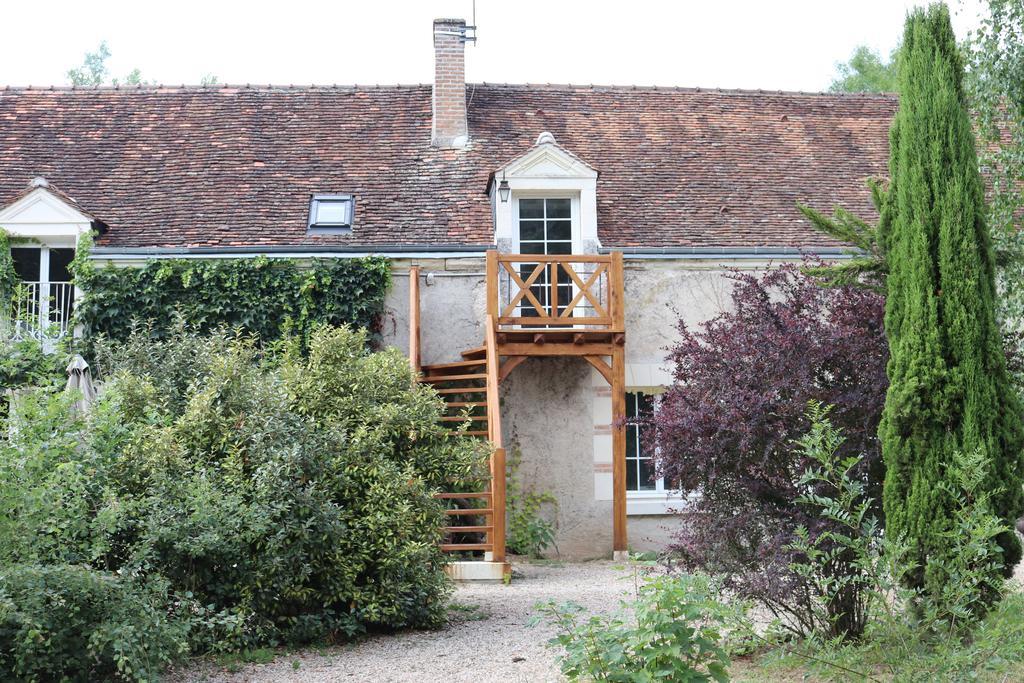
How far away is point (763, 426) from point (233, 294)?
832 cm

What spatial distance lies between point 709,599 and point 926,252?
2403 mm

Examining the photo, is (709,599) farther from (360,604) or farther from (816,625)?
(360,604)

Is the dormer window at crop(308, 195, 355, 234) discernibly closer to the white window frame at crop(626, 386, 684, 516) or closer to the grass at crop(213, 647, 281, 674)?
the white window frame at crop(626, 386, 684, 516)

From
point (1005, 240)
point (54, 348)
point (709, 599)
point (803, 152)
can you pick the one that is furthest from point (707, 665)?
point (803, 152)

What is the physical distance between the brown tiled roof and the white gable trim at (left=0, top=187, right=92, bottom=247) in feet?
1.56

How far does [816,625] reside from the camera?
6.61 m

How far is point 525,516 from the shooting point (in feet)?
42.0

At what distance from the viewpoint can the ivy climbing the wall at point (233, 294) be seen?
42.7ft

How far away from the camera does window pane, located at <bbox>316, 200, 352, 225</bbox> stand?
544 inches

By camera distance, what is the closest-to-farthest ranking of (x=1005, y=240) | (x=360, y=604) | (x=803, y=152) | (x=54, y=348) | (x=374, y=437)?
(x=360, y=604) < (x=374, y=437) < (x=1005, y=240) < (x=54, y=348) < (x=803, y=152)

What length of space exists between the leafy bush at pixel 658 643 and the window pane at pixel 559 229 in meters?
8.96

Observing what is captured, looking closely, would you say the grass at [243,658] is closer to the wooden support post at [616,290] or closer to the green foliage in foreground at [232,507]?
the green foliage in foreground at [232,507]

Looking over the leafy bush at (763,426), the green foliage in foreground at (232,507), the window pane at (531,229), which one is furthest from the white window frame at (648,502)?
the leafy bush at (763,426)

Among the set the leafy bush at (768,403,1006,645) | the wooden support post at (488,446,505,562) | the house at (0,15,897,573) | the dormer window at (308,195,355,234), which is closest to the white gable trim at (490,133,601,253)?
the house at (0,15,897,573)
